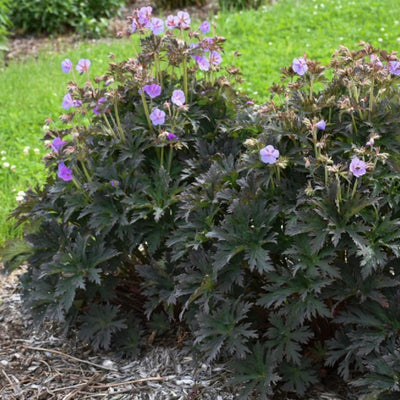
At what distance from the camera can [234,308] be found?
228 centimetres

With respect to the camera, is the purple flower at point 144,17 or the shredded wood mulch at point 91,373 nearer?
the shredded wood mulch at point 91,373

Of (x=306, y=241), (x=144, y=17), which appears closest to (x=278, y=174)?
(x=306, y=241)

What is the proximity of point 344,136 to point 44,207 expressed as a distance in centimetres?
129

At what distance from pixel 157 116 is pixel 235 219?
0.57 meters

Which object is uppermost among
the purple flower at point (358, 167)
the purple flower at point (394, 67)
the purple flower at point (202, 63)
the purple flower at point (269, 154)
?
the purple flower at point (394, 67)

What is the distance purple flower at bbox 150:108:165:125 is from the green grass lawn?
2.24 m

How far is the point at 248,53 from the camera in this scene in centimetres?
675

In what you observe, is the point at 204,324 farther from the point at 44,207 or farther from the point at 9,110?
the point at 9,110

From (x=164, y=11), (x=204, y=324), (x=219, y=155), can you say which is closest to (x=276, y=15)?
(x=164, y=11)

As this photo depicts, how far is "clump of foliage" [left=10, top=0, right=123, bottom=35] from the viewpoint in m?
8.88

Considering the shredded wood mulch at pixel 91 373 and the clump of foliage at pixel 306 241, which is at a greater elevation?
the clump of foliage at pixel 306 241

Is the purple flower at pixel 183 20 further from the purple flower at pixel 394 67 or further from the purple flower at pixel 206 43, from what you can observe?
the purple flower at pixel 394 67

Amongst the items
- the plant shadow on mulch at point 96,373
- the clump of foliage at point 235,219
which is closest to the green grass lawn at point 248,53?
the plant shadow on mulch at point 96,373

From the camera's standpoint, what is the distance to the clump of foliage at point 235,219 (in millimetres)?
2143
